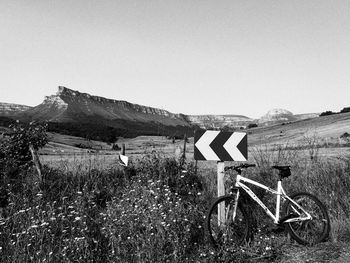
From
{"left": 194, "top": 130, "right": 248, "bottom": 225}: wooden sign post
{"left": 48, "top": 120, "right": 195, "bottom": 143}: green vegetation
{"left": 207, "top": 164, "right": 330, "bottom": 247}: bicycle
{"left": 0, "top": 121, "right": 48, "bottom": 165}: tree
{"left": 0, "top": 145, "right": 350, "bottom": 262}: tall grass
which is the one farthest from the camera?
{"left": 0, "top": 121, "right": 48, "bottom": 165}: tree

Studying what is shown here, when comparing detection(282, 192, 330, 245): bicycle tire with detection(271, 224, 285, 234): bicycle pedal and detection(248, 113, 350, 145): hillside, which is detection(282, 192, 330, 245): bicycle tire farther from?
detection(248, 113, 350, 145): hillside

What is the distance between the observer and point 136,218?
5.42 m

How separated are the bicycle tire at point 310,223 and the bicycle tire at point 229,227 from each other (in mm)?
621

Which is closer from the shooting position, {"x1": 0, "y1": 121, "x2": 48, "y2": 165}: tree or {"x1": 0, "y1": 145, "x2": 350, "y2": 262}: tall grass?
{"x1": 0, "y1": 145, "x2": 350, "y2": 262}: tall grass

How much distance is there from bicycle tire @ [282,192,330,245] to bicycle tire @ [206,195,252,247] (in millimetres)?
621

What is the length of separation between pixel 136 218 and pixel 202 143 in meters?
1.52

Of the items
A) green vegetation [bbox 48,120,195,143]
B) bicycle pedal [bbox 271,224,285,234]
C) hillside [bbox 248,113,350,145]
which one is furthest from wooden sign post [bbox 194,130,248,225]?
hillside [bbox 248,113,350,145]

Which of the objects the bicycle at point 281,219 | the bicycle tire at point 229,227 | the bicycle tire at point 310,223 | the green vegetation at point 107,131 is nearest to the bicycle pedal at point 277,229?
the bicycle at point 281,219

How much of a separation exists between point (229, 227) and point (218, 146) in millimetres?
1197

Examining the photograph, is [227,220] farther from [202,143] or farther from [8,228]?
[8,228]

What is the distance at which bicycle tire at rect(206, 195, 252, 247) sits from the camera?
4.80 metres

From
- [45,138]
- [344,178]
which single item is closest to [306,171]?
[344,178]

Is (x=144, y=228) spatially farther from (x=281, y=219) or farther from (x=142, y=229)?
(x=281, y=219)

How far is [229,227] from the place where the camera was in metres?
4.98
